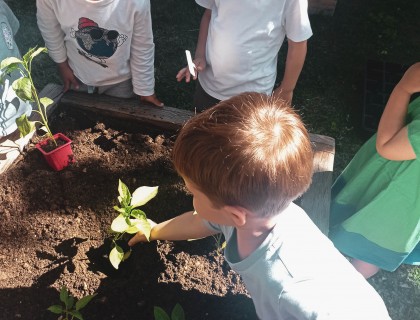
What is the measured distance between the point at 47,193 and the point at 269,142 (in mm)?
1174

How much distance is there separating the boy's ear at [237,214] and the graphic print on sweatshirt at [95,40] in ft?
3.68

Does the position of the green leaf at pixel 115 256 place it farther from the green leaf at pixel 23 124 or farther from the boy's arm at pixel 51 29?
the boy's arm at pixel 51 29

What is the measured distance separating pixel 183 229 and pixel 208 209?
0.46 m

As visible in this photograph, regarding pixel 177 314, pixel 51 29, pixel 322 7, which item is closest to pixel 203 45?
pixel 51 29

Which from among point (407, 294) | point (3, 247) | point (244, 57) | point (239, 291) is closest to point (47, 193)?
point (3, 247)

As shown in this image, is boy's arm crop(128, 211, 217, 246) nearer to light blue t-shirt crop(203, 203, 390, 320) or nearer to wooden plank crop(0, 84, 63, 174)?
light blue t-shirt crop(203, 203, 390, 320)

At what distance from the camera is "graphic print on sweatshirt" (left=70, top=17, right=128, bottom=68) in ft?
5.84

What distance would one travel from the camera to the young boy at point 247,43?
1.59 m

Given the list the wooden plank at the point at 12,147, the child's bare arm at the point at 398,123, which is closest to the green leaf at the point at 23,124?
the wooden plank at the point at 12,147

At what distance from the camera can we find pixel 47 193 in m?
1.75

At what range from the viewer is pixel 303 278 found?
1.06 metres

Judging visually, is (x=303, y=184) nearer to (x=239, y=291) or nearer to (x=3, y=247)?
(x=239, y=291)


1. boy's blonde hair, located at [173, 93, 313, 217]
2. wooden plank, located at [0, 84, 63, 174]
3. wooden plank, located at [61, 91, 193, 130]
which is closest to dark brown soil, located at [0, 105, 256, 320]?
wooden plank, located at [0, 84, 63, 174]

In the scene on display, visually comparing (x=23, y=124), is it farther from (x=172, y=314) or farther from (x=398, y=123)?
(x=398, y=123)
